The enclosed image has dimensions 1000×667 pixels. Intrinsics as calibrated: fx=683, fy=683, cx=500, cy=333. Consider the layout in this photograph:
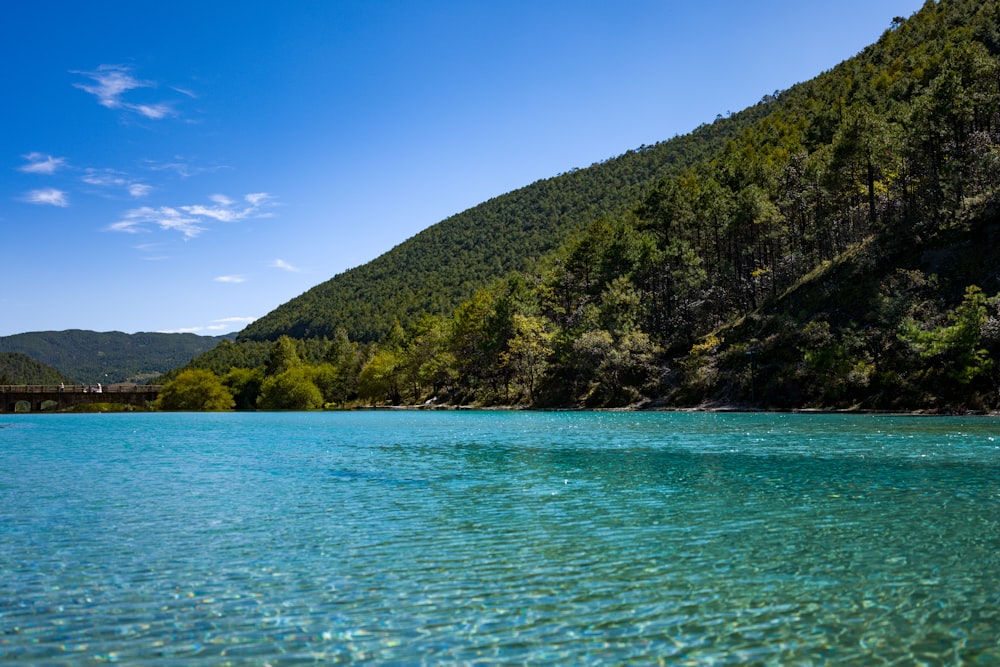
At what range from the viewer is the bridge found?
175375 millimetres

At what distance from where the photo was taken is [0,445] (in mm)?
55406

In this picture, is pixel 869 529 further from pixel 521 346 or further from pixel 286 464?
pixel 521 346

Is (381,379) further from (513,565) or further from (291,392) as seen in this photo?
(513,565)

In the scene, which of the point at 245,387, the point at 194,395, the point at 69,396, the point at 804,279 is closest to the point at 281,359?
the point at 245,387

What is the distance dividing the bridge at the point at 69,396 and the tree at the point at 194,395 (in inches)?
529

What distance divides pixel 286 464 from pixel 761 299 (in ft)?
262

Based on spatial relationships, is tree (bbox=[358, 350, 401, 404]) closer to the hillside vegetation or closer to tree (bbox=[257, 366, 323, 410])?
the hillside vegetation

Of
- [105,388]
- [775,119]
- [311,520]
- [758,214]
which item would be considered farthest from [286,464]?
[105,388]

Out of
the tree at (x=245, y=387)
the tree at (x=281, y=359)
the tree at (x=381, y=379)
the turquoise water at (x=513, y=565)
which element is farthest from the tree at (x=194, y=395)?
the turquoise water at (x=513, y=565)

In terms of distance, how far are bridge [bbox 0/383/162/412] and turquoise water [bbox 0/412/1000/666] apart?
177m

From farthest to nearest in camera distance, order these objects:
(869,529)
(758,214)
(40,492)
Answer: (758,214) → (40,492) → (869,529)

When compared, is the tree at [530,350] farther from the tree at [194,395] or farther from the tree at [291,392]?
the tree at [194,395]

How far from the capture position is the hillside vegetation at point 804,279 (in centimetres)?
7125

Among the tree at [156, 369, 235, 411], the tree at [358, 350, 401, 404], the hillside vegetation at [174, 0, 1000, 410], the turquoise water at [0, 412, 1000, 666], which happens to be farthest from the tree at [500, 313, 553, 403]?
the tree at [156, 369, 235, 411]
